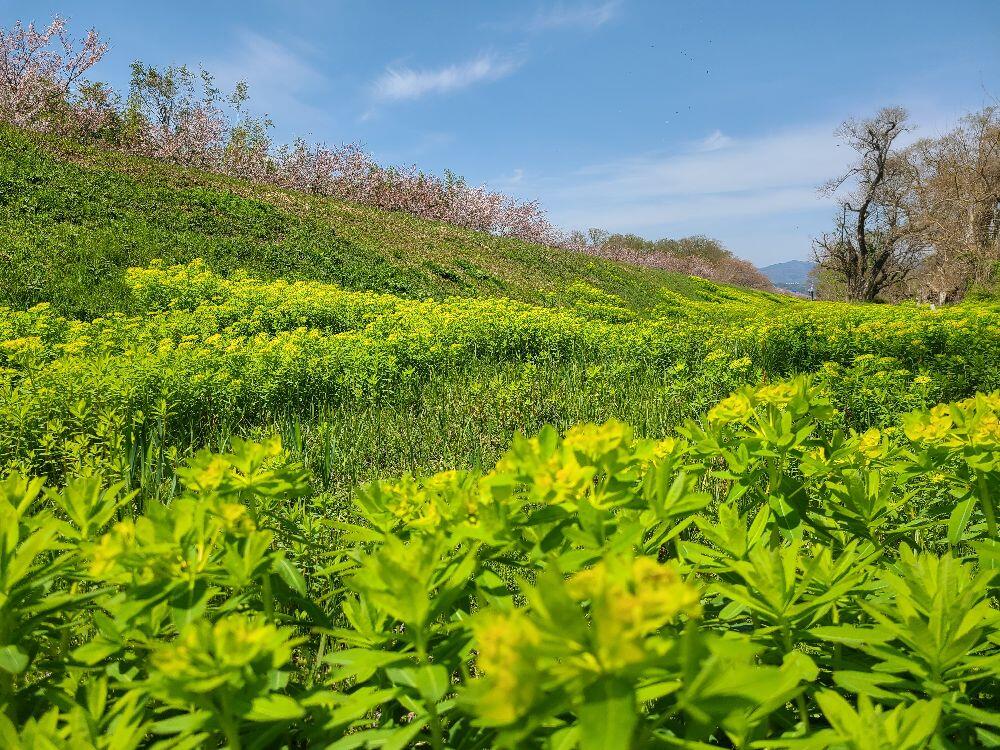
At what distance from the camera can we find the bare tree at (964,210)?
2592 centimetres

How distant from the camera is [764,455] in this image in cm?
133

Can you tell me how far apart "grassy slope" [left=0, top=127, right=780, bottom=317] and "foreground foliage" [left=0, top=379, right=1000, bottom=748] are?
842cm

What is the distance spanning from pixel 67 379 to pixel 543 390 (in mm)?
3899

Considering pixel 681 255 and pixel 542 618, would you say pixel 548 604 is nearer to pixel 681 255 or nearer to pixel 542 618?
pixel 542 618

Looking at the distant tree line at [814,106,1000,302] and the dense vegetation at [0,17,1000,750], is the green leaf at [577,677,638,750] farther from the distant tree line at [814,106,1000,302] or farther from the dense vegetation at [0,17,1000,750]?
the distant tree line at [814,106,1000,302]

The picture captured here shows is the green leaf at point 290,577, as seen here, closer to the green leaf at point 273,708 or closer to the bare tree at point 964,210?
the green leaf at point 273,708

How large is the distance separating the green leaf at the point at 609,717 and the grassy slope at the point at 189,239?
9158 mm

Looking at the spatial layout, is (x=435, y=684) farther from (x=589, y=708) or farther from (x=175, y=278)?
(x=175, y=278)

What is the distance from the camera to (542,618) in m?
0.58

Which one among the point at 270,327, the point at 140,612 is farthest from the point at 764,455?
the point at 270,327

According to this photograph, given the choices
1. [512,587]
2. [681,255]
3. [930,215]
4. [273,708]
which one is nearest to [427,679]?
[273,708]

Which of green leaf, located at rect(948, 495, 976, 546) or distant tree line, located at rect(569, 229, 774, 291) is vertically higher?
distant tree line, located at rect(569, 229, 774, 291)

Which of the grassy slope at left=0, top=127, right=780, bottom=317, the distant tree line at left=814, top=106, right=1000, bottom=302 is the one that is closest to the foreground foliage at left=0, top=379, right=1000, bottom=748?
the grassy slope at left=0, top=127, right=780, bottom=317

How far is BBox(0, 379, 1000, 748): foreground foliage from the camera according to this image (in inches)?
23.0
